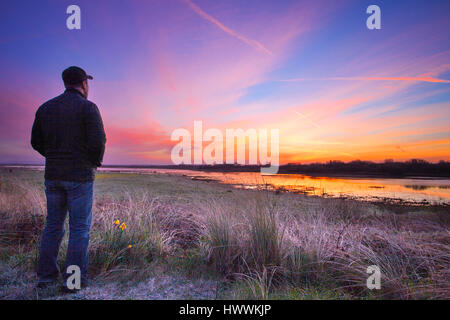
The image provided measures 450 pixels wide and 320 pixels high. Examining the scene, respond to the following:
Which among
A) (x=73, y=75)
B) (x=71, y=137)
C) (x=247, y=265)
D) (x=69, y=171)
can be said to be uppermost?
(x=73, y=75)

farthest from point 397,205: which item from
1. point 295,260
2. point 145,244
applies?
point 145,244

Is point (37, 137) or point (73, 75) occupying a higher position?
point (73, 75)

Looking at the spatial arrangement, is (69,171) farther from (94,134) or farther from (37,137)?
(37,137)

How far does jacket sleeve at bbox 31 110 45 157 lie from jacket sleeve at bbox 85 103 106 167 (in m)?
0.64

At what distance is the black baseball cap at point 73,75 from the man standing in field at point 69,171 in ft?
0.66

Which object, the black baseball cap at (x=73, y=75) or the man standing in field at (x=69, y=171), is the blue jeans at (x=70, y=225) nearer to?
the man standing in field at (x=69, y=171)

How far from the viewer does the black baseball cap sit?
277cm

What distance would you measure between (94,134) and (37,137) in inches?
31.0

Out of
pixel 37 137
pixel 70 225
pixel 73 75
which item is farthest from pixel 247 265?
pixel 73 75

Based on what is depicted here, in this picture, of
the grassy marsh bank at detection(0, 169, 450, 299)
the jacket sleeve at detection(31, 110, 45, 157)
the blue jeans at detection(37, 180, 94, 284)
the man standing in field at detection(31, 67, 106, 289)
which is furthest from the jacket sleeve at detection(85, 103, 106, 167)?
the grassy marsh bank at detection(0, 169, 450, 299)

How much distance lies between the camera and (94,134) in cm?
260

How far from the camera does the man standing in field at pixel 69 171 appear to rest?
256cm

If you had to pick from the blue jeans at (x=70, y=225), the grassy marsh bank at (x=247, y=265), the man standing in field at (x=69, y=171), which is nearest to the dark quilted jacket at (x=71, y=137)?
the man standing in field at (x=69, y=171)

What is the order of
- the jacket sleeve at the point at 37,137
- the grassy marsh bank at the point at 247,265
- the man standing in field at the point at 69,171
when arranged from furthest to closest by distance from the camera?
the jacket sleeve at the point at 37,137 → the man standing in field at the point at 69,171 → the grassy marsh bank at the point at 247,265
